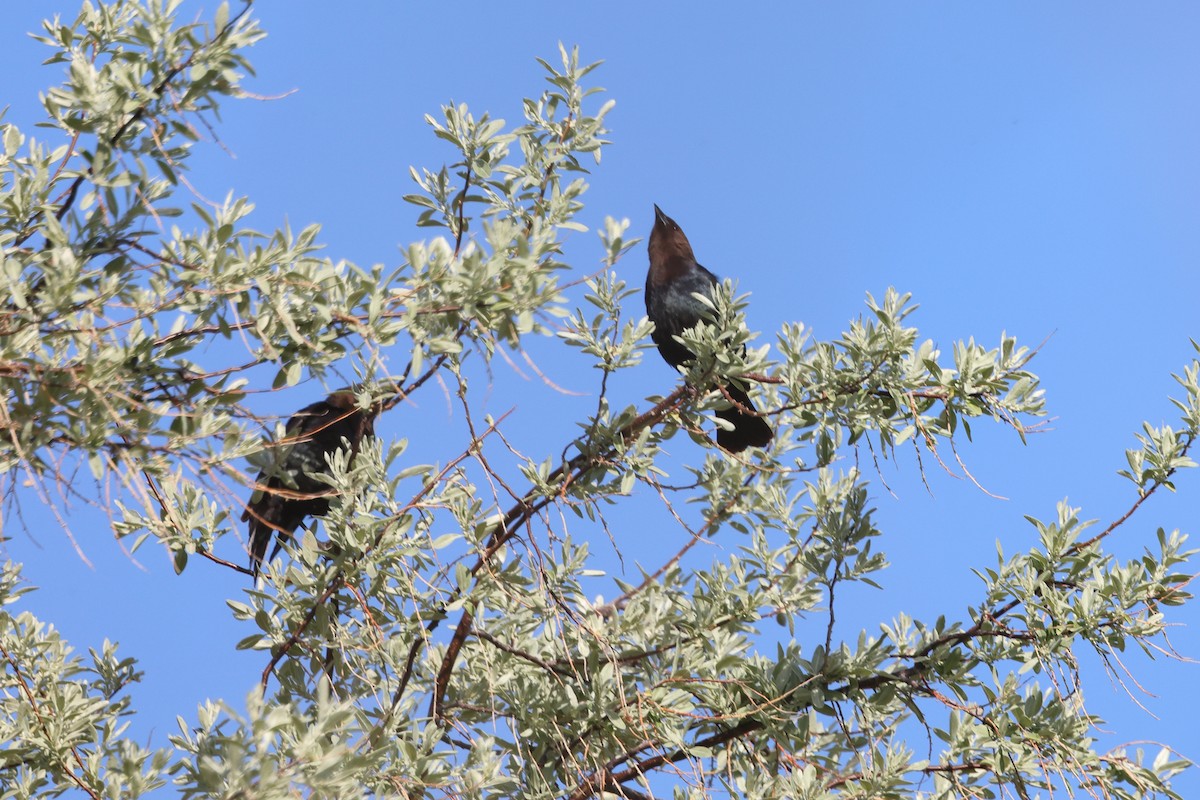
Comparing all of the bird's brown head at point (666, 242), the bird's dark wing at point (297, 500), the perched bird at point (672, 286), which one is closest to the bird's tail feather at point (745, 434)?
the perched bird at point (672, 286)

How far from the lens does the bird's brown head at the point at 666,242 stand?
5457 mm

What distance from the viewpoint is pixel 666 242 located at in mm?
5520

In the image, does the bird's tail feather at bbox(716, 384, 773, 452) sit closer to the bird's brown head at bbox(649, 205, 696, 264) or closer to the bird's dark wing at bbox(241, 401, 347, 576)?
the bird's brown head at bbox(649, 205, 696, 264)

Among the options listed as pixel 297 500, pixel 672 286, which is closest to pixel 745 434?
pixel 672 286

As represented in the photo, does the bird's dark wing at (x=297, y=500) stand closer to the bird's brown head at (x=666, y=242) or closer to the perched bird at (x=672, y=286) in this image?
the perched bird at (x=672, y=286)

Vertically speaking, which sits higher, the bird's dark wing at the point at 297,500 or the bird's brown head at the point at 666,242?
the bird's brown head at the point at 666,242

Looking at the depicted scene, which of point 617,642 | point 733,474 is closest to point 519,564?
point 617,642

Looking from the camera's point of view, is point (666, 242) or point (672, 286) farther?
point (666, 242)

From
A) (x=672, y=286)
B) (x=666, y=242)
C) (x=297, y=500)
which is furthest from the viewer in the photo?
(x=666, y=242)

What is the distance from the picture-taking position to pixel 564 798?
3.02 meters

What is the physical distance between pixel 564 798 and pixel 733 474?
3.65 feet

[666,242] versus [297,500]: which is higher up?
[666,242]

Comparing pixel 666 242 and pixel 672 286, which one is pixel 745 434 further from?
pixel 666 242

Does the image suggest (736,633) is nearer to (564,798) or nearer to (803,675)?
(803,675)
